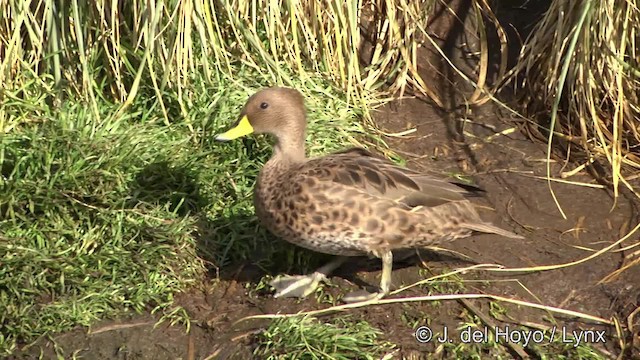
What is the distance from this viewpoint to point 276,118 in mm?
4781

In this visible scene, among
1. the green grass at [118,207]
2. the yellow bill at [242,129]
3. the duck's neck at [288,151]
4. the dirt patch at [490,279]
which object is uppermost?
the yellow bill at [242,129]

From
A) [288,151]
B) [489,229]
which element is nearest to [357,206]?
[288,151]

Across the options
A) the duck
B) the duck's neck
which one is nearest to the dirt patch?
the duck

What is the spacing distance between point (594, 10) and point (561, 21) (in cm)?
25

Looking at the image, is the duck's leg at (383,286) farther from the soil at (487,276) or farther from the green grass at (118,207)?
the green grass at (118,207)

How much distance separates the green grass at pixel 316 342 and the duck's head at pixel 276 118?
89 centimetres

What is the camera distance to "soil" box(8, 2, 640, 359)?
4.40 meters

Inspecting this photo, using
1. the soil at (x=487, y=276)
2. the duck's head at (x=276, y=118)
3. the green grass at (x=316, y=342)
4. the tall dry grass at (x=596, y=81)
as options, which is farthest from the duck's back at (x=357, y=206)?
the tall dry grass at (x=596, y=81)

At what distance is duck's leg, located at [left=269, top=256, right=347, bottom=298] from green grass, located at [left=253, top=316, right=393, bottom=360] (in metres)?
0.23

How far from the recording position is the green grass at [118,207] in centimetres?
459

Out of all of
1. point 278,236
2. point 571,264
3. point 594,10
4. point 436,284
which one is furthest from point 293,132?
point 594,10

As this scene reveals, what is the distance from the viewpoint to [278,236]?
4.60m

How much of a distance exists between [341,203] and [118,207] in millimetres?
1121

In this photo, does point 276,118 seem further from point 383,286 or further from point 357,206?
point 383,286
